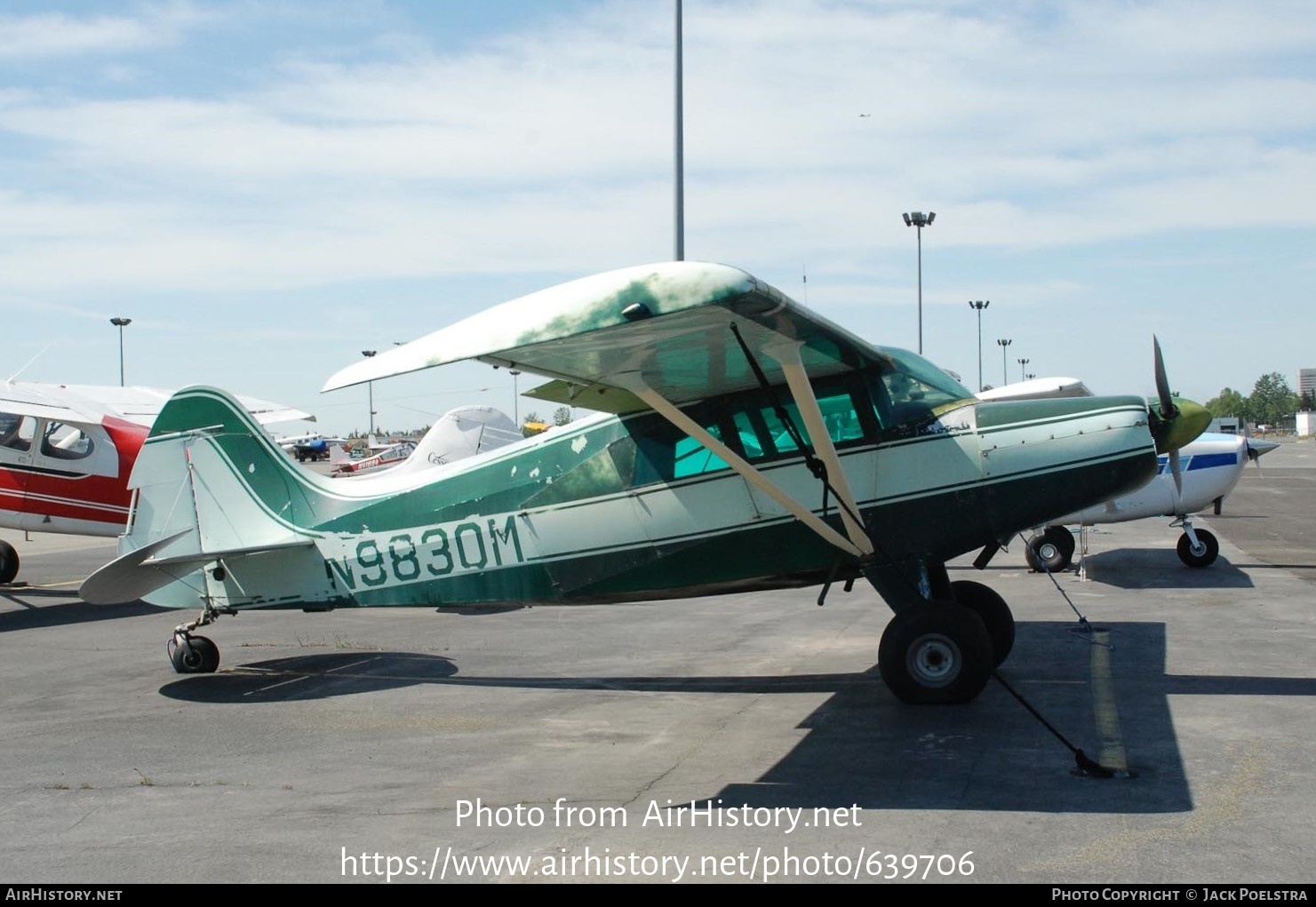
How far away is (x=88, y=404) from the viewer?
18391 millimetres

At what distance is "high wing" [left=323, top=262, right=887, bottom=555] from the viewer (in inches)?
215

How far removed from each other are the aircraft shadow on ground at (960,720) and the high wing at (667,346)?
1.41m

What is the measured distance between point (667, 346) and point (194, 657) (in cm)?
599

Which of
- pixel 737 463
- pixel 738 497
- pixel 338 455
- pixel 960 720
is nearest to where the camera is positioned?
pixel 960 720

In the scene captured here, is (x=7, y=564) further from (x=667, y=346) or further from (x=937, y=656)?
(x=937, y=656)

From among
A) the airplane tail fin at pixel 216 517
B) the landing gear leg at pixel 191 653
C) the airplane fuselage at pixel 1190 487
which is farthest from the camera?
the airplane fuselage at pixel 1190 487

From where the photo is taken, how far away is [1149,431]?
8.27 m

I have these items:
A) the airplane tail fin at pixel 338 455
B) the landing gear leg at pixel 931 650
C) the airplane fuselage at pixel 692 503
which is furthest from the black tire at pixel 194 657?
the airplane tail fin at pixel 338 455

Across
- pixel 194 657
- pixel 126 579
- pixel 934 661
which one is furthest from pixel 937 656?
pixel 126 579

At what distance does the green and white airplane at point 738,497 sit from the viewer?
25.7ft

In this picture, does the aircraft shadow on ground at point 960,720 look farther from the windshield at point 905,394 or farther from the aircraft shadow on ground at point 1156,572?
the aircraft shadow on ground at point 1156,572

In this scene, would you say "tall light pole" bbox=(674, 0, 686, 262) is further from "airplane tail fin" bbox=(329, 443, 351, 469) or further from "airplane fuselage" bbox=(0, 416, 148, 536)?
"airplane tail fin" bbox=(329, 443, 351, 469)

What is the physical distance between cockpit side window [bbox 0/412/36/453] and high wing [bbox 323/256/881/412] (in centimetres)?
1387

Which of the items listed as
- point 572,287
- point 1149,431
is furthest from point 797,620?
point 572,287
